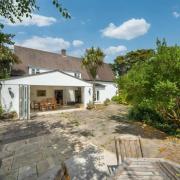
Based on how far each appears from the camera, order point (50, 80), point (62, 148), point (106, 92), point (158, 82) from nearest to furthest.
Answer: point (62, 148) < point (158, 82) < point (50, 80) < point (106, 92)

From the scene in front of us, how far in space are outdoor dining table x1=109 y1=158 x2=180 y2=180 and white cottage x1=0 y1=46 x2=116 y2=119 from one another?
568 inches

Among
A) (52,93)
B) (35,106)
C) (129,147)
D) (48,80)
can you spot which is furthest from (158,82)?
(52,93)

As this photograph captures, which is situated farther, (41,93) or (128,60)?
(128,60)

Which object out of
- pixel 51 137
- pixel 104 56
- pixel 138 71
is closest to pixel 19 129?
pixel 51 137

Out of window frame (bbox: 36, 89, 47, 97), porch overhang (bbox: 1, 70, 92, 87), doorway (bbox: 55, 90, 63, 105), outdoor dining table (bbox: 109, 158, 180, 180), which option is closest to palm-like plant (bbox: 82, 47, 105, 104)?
porch overhang (bbox: 1, 70, 92, 87)

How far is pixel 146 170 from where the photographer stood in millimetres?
4188

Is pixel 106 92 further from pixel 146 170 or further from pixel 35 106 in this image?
pixel 146 170

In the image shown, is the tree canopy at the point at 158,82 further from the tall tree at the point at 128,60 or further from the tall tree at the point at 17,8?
the tall tree at the point at 128,60

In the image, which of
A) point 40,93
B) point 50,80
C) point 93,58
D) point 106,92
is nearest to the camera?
point 50,80

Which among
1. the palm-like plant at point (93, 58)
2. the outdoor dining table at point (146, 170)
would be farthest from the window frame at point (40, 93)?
the outdoor dining table at point (146, 170)

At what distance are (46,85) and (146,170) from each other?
1737 cm

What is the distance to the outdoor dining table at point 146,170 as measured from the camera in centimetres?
383

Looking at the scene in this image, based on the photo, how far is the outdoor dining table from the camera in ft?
12.6

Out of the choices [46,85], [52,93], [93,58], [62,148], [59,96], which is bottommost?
[62,148]
